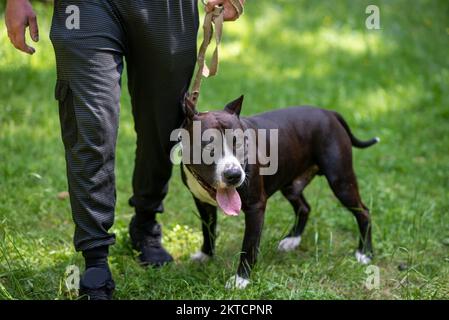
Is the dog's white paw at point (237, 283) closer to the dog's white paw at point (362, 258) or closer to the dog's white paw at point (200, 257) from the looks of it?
the dog's white paw at point (200, 257)

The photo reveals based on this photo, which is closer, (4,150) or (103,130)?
(103,130)

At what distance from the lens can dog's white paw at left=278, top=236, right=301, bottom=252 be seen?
431 centimetres

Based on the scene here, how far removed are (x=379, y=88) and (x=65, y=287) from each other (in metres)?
4.98

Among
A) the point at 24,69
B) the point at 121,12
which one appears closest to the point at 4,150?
the point at 24,69

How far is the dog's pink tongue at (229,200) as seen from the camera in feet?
11.4

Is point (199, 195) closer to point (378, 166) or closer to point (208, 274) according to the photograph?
point (208, 274)

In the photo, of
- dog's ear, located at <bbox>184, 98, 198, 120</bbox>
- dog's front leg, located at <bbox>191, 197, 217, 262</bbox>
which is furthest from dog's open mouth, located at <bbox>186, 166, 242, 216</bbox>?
dog's front leg, located at <bbox>191, 197, 217, 262</bbox>

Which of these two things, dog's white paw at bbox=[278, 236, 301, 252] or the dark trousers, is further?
dog's white paw at bbox=[278, 236, 301, 252]

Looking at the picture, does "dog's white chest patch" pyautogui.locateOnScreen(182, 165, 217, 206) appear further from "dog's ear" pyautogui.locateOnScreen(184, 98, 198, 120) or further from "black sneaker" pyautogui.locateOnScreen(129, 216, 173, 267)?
"black sneaker" pyautogui.locateOnScreen(129, 216, 173, 267)

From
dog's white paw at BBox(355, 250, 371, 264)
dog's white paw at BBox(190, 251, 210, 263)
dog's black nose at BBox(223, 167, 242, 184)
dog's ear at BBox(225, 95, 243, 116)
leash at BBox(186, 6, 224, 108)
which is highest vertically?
leash at BBox(186, 6, 224, 108)

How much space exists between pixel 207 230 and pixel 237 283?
1.83 ft

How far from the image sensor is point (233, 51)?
8484mm

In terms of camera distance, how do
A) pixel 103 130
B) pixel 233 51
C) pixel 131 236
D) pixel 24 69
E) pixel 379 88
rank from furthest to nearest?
pixel 233 51 < pixel 379 88 < pixel 24 69 < pixel 131 236 < pixel 103 130

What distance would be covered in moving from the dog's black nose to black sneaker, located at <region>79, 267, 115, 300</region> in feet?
2.57
